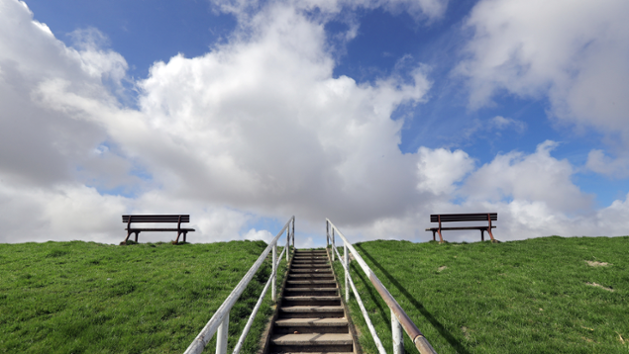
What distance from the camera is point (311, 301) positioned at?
654cm

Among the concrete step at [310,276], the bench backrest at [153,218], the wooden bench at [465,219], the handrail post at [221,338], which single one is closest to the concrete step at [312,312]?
the concrete step at [310,276]

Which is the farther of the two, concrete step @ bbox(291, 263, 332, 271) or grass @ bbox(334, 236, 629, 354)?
concrete step @ bbox(291, 263, 332, 271)

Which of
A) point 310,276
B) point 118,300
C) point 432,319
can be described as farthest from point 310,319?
point 118,300

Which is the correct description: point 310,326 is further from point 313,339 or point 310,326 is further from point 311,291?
point 311,291

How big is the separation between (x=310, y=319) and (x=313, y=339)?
0.89 meters

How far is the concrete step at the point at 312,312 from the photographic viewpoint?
5.87m

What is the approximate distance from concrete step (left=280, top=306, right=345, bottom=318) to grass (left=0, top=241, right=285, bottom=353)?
0.41 meters

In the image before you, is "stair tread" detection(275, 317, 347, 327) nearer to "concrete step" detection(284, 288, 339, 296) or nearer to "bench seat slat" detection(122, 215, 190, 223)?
"concrete step" detection(284, 288, 339, 296)

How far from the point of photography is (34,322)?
521 centimetres

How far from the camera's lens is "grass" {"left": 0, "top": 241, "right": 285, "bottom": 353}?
4.72m

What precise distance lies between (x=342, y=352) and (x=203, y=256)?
24.1 ft

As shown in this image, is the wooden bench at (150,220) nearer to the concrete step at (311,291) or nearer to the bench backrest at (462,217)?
the concrete step at (311,291)

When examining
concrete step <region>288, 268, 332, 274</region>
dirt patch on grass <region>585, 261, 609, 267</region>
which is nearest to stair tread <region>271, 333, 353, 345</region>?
concrete step <region>288, 268, 332, 274</region>

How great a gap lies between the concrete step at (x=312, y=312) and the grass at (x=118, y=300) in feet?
1.35
